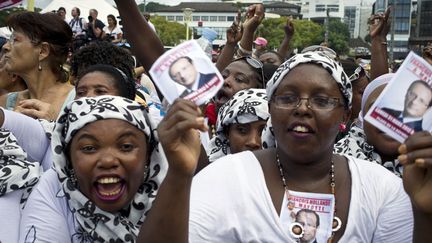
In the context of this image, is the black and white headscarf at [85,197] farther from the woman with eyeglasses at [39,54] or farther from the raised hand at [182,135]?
the woman with eyeglasses at [39,54]

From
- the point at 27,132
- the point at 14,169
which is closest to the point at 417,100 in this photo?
the point at 14,169

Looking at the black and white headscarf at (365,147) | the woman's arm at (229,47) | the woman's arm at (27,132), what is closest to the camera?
the woman's arm at (27,132)

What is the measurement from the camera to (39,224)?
2.69m

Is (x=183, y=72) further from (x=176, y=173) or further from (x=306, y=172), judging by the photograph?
(x=306, y=172)

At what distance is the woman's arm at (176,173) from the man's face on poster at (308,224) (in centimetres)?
52

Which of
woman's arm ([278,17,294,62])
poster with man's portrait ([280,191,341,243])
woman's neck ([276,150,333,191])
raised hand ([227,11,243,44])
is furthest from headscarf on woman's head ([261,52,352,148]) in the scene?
woman's arm ([278,17,294,62])

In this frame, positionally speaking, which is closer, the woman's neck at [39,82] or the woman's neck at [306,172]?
the woman's neck at [306,172]

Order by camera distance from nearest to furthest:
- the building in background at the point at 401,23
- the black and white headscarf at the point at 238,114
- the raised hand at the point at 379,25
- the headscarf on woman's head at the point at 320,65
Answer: the headscarf on woman's head at the point at 320,65
the black and white headscarf at the point at 238,114
the raised hand at the point at 379,25
the building in background at the point at 401,23

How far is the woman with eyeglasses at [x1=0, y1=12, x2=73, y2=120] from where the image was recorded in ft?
14.2

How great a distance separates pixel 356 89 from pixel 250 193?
10.6 ft

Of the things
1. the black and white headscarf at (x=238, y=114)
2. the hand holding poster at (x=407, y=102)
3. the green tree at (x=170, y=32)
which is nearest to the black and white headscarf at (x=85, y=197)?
the hand holding poster at (x=407, y=102)

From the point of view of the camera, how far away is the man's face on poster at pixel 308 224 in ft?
8.58

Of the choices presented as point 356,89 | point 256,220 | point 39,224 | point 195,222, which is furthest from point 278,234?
point 356,89

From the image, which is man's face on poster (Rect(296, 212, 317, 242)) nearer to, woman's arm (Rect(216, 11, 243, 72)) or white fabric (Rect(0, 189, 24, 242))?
white fabric (Rect(0, 189, 24, 242))
